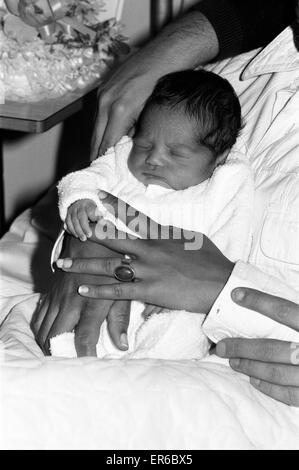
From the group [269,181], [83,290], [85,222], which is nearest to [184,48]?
[269,181]

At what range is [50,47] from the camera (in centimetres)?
186

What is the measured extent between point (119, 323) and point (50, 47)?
84 centimetres

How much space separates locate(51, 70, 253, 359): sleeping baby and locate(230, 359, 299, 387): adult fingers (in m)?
0.12

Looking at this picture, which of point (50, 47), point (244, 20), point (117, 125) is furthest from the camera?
point (50, 47)

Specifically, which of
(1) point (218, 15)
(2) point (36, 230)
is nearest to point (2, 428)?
(2) point (36, 230)

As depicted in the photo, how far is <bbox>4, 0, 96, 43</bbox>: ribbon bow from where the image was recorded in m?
1.86

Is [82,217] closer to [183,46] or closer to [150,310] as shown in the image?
[150,310]

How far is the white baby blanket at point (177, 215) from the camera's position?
129cm

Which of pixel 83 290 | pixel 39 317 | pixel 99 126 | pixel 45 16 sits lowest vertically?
pixel 39 317

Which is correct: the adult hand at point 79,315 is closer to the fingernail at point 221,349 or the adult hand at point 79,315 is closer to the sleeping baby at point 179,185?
the sleeping baby at point 179,185

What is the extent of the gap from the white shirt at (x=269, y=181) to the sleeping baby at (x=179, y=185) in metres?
0.03

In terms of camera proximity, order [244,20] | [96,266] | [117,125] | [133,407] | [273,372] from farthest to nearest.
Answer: [244,20] < [117,125] < [96,266] < [273,372] < [133,407]

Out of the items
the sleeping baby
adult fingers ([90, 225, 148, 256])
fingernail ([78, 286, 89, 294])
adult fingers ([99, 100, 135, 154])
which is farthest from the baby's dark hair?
fingernail ([78, 286, 89, 294])

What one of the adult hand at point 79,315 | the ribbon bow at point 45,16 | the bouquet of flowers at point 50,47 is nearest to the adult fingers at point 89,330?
the adult hand at point 79,315
